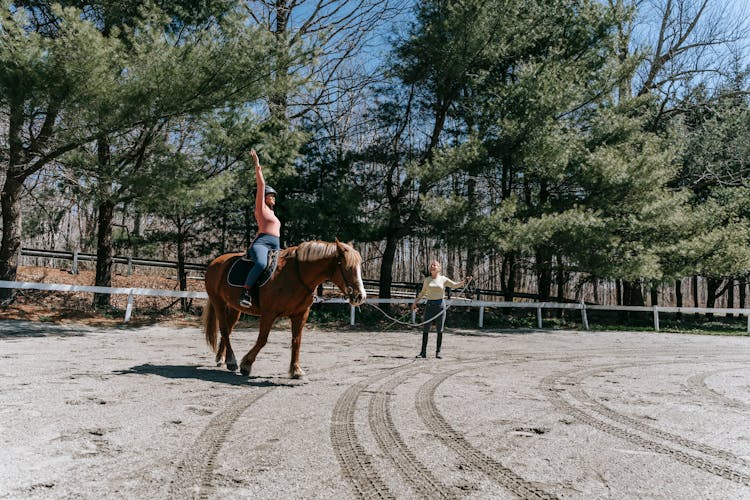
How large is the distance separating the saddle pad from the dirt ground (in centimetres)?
132

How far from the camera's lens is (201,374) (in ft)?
22.4

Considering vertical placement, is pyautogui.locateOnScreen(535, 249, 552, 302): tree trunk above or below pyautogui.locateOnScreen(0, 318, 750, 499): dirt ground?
above

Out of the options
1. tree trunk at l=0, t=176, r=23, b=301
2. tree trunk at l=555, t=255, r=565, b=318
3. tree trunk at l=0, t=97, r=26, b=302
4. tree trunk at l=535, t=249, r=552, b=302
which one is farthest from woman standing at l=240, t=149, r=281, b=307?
tree trunk at l=555, t=255, r=565, b=318

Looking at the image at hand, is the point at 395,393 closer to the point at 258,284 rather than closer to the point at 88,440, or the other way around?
the point at 258,284

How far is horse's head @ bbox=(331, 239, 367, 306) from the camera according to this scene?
6406 millimetres

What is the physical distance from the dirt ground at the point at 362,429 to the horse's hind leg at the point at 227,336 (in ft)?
0.48

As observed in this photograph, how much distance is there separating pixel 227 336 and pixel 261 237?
1.69 metres

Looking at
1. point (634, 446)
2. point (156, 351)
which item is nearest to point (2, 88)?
point (156, 351)

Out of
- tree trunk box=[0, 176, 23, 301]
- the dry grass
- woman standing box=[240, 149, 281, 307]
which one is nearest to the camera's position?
→ woman standing box=[240, 149, 281, 307]

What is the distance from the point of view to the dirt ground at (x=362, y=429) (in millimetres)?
3162

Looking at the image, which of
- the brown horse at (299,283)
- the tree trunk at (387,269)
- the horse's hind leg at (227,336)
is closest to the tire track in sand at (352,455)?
the brown horse at (299,283)

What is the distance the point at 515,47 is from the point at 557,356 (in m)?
12.6

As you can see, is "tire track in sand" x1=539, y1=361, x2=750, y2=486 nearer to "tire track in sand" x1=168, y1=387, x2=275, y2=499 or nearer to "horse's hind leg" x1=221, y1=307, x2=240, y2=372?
"tire track in sand" x1=168, y1=387, x2=275, y2=499

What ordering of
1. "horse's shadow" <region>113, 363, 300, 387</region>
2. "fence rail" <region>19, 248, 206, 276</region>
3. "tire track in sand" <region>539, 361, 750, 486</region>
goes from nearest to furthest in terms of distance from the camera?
"tire track in sand" <region>539, 361, 750, 486</region> < "horse's shadow" <region>113, 363, 300, 387</region> < "fence rail" <region>19, 248, 206, 276</region>
